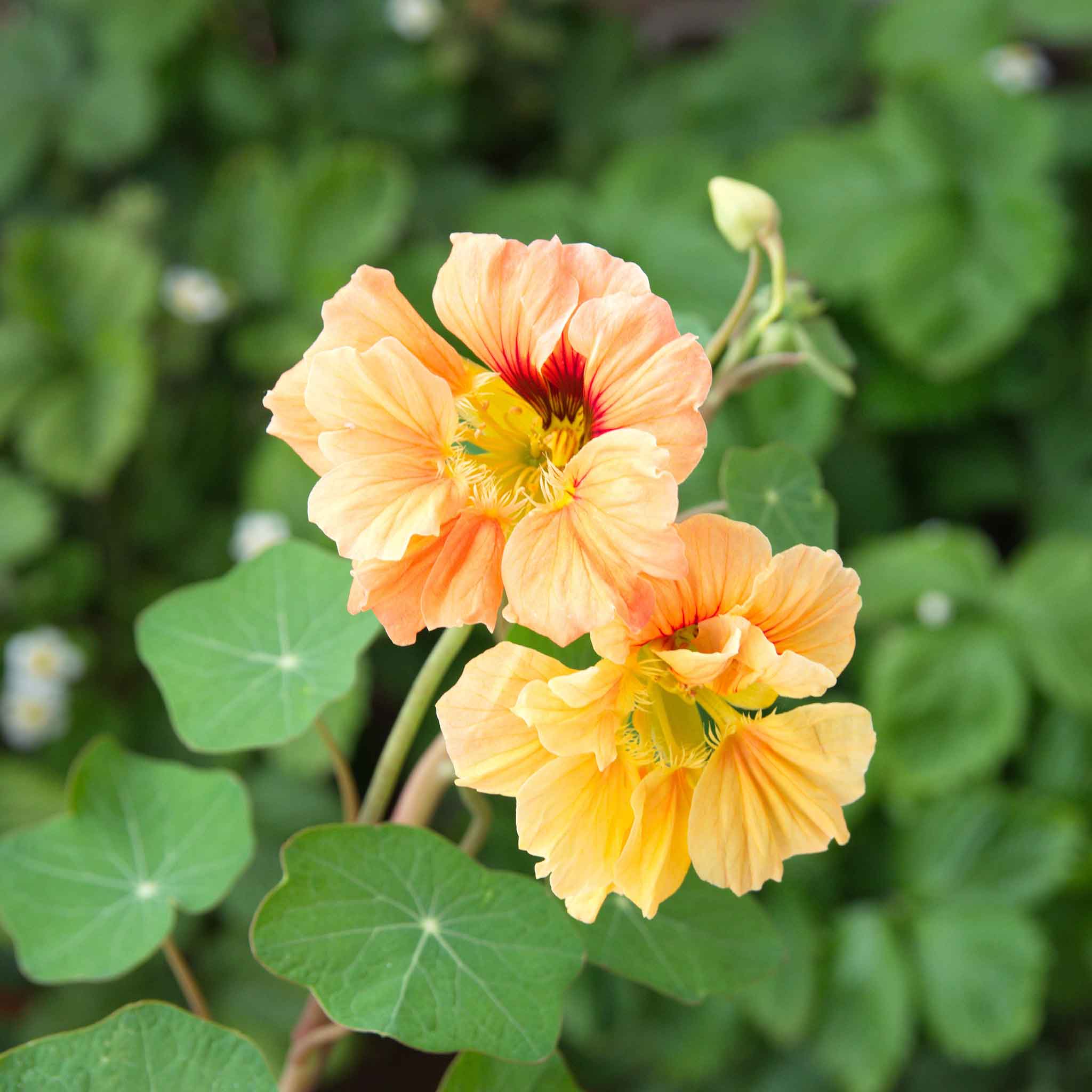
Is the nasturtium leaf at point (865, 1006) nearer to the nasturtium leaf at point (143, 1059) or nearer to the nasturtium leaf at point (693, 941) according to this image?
the nasturtium leaf at point (693, 941)

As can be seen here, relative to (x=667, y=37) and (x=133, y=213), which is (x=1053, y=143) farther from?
(x=133, y=213)

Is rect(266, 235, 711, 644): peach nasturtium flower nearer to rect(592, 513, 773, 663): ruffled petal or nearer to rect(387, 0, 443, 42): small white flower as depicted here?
rect(592, 513, 773, 663): ruffled petal

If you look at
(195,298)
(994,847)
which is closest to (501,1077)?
(994,847)

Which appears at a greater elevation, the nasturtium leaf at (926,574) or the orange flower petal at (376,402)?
the orange flower petal at (376,402)

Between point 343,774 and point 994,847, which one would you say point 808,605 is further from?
point 994,847

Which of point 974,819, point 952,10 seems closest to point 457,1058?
point 974,819

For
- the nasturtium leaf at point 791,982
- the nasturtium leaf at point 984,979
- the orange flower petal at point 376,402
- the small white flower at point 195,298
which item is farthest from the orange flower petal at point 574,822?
the small white flower at point 195,298

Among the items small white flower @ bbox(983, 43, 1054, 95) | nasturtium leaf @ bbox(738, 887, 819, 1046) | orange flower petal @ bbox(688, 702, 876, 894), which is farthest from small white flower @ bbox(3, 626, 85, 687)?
small white flower @ bbox(983, 43, 1054, 95)

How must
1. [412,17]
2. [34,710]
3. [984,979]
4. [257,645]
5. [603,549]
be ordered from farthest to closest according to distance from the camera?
[412,17] → [34,710] → [984,979] → [257,645] → [603,549]
